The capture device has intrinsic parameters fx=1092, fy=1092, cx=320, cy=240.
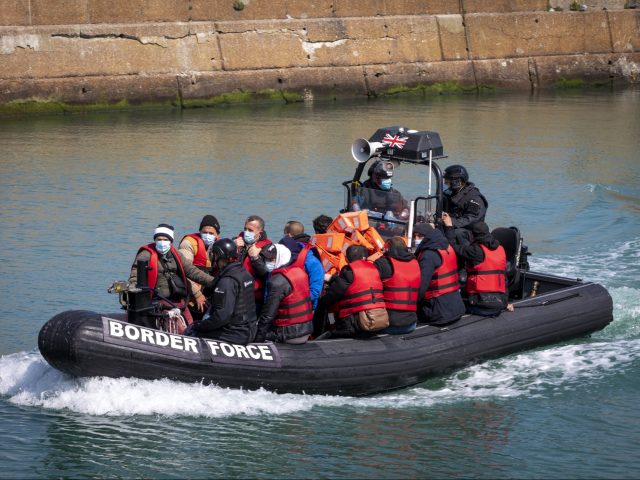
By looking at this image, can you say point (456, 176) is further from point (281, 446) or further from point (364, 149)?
point (281, 446)

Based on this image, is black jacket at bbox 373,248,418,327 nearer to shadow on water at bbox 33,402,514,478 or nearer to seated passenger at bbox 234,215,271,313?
shadow on water at bbox 33,402,514,478

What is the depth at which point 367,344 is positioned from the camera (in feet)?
28.6

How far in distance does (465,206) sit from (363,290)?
2.22m

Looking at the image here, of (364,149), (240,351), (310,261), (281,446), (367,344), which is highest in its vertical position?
(364,149)

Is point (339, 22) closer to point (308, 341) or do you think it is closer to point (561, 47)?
point (561, 47)

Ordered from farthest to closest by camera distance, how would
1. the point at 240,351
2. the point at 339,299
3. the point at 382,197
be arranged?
the point at 382,197
the point at 339,299
the point at 240,351

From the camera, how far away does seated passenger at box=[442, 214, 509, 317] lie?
9.41 meters

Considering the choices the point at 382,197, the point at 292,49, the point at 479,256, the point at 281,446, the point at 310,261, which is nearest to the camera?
the point at 281,446

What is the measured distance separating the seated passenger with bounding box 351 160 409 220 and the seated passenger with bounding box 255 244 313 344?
80.0 inches

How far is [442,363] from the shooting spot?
9.06m

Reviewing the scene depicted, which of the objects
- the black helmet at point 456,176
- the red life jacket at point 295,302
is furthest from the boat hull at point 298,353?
the black helmet at point 456,176

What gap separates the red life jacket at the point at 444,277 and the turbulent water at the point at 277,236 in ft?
2.46

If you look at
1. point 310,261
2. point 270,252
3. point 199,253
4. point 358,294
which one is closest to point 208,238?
point 199,253

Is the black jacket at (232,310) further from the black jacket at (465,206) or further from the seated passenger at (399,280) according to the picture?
the black jacket at (465,206)
